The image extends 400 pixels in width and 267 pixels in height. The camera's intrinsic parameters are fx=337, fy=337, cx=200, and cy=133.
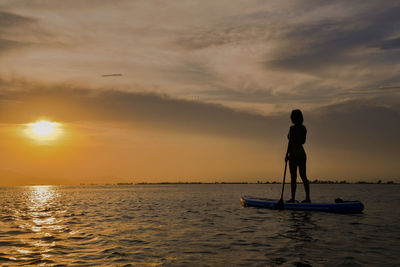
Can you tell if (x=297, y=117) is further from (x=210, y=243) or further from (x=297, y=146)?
(x=210, y=243)

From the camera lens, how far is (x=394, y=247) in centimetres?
956

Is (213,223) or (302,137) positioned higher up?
(302,137)

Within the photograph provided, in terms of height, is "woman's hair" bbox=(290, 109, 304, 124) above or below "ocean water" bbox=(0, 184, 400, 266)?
above

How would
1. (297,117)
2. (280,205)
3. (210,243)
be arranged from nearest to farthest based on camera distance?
(210,243) < (297,117) < (280,205)

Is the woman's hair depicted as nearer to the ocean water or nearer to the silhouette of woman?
the silhouette of woman

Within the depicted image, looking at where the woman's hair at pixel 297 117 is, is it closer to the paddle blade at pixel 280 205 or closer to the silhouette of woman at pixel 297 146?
the silhouette of woman at pixel 297 146

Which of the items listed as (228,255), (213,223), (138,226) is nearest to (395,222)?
(213,223)

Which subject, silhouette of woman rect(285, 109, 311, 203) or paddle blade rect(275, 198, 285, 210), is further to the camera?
paddle blade rect(275, 198, 285, 210)

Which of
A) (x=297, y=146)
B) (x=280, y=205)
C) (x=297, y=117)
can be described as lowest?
(x=280, y=205)

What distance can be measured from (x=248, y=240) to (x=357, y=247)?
3136mm

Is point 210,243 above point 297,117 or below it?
below

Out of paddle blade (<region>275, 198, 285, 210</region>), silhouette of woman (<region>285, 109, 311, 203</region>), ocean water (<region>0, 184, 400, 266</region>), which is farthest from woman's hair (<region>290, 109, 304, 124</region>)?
ocean water (<region>0, 184, 400, 266</region>)

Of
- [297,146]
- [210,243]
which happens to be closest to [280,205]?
[297,146]

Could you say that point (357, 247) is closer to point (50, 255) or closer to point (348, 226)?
point (348, 226)
